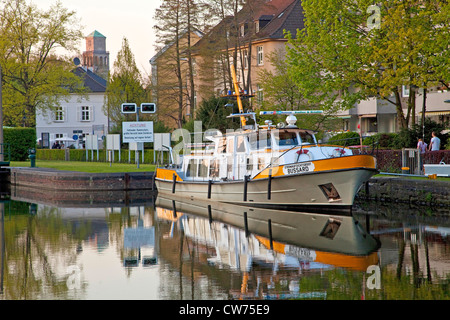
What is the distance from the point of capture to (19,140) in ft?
161

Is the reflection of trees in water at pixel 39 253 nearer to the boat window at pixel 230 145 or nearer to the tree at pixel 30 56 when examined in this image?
the boat window at pixel 230 145

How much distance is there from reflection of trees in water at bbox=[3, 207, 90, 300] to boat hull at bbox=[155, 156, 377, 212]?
5.52m

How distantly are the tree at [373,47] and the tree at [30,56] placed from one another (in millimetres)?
29826

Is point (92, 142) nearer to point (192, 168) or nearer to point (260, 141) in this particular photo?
point (192, 168)

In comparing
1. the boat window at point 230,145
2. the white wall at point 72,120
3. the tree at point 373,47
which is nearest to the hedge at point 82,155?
the tree at point 373,47

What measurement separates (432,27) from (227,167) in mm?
13959

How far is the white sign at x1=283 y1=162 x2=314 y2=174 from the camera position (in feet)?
71.8

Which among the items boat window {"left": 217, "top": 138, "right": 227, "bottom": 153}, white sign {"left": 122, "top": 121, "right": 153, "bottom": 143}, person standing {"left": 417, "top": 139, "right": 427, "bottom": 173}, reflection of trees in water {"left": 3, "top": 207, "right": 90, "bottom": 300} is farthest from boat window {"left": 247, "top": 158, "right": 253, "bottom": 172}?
white sign {"left": 122, "top": 121, "right": 153, "bottom": 143}

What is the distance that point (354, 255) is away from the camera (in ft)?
48.5

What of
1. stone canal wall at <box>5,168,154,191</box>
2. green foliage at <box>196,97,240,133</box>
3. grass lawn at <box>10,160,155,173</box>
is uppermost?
green foliage at <box>196,97,240,133</box>

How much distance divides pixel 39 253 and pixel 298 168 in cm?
912

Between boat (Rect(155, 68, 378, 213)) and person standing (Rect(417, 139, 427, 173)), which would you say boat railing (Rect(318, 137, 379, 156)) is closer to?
boat (Rect(155, 68, 378, 213))

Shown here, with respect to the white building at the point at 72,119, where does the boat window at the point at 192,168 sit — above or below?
below

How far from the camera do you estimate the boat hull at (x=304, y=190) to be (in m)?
21.8
